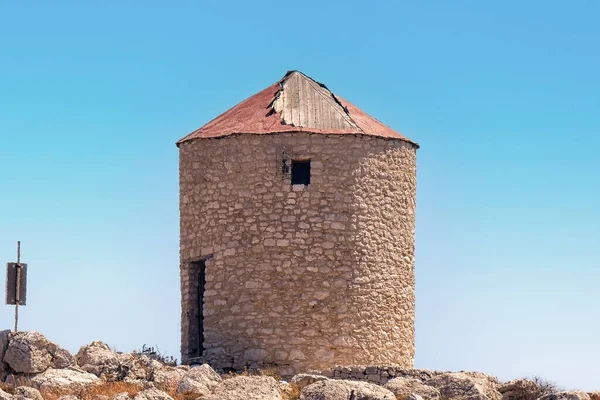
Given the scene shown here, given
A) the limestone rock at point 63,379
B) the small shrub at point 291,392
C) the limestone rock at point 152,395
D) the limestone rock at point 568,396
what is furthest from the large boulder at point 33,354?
the limestone rock at point 568,396

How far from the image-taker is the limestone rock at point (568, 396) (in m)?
21.9

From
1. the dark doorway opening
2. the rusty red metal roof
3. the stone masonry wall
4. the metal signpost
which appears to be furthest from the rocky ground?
the rusty red metal roof

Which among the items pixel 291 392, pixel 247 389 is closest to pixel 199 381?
pixel 247 389

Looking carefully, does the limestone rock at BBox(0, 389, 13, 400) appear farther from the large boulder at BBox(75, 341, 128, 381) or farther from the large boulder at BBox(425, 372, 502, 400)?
the large boulder at BBox(425, 372, 502, 400)

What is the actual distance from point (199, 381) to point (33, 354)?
2948mm

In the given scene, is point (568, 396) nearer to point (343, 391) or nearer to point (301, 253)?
point (343, 391)

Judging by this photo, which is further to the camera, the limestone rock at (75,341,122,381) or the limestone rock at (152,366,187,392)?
the limestone rock at (75,341,122,381)

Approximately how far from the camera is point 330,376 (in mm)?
25422

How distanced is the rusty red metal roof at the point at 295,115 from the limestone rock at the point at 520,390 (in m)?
5.84

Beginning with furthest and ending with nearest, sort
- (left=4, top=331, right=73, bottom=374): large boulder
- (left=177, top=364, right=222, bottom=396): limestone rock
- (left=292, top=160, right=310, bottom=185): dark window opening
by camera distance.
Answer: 1. (left=292, top=160, right=310, bottom=185): dark window opening
2. (left=4, top=331, right=73, bottom=374): large boulder
3. (left=177, top=364, right=222, bottom=396): limestone rock

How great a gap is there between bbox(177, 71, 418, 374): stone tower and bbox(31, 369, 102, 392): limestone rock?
3.75 meters

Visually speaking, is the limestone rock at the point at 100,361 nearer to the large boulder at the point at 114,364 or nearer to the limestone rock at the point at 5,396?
the large boulder at the point at 114,364

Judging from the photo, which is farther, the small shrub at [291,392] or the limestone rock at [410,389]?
the limestone rock at [410,389]

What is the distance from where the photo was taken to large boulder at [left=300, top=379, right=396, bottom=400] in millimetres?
21688
